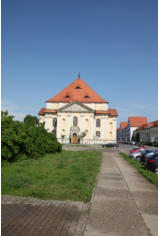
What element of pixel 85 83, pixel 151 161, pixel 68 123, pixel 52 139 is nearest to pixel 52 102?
pixel 68 123

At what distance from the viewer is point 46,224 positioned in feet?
16.2

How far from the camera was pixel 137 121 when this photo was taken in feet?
389

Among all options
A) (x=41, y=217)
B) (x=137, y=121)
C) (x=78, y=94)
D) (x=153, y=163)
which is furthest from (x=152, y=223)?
(x=137, y=121)

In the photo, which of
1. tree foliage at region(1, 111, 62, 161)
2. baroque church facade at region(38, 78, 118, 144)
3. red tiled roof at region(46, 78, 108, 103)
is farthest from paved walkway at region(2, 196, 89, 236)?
red tiled roof at region(46, 78, 108, 103)

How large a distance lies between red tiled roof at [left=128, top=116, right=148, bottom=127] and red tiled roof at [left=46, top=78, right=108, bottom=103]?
5620cm

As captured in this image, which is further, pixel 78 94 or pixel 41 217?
pixel 78 94

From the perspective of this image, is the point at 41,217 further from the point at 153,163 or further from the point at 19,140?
the point at 153,163

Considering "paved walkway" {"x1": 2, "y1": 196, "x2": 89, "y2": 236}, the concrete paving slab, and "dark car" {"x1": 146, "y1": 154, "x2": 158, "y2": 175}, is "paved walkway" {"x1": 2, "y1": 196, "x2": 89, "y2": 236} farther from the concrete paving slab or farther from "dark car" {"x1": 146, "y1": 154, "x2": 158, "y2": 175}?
"dark car" {"x1": 146, "y1": 154, "x2": 158, "y2": 175}

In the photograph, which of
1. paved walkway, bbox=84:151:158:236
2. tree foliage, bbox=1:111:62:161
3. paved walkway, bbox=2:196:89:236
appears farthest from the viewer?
tree foliage, bbox=1:111:62:161

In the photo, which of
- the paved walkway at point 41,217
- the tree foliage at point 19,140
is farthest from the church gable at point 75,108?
the paved walkway at point 41,217

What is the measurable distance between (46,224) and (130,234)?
193 centimetres

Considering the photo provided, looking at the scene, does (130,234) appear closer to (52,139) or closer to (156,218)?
(156,218)

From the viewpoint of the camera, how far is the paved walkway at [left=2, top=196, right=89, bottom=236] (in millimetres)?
4574

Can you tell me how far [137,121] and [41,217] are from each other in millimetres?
118411
